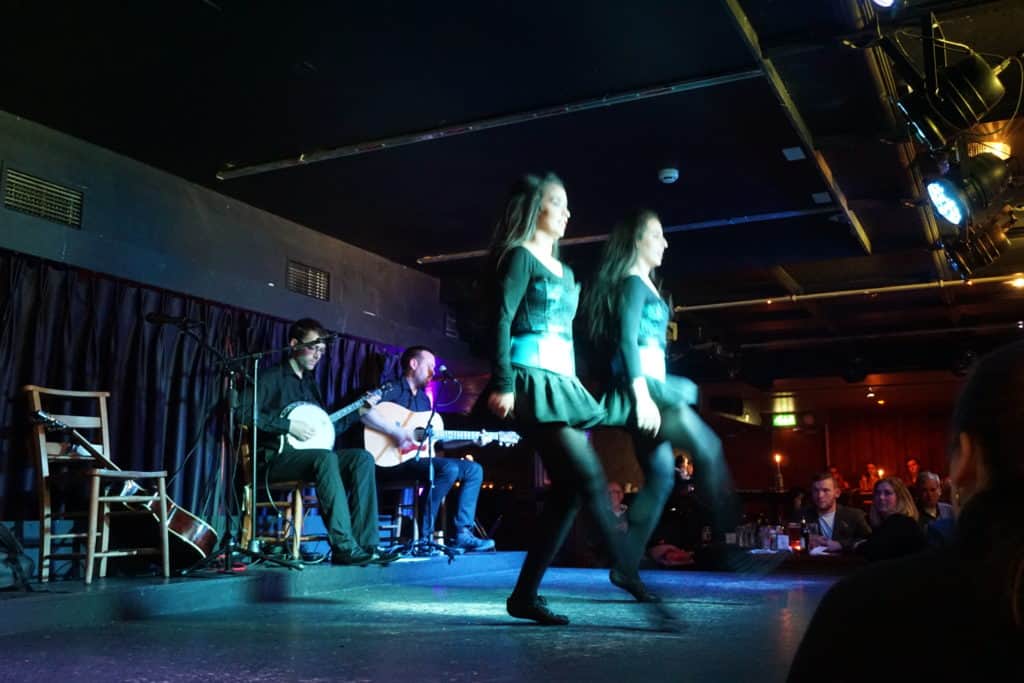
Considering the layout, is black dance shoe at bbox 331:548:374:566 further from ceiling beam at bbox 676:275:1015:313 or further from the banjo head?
ceiling beam at bbox 676:275:1015:313

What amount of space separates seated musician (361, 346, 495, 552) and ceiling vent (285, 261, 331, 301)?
104cm

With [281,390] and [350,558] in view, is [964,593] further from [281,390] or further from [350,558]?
[281,390]

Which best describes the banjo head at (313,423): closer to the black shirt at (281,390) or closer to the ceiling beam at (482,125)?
the black shirt at (281,390)

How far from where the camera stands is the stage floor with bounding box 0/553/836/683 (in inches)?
95.6

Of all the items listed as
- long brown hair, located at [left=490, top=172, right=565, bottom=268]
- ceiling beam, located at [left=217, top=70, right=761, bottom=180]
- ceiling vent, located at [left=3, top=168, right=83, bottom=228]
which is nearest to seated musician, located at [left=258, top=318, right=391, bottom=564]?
ceiling beam, located at [left=217, top=70, right=761, bottom=180]

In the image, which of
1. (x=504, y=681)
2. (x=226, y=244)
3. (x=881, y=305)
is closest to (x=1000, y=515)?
(x=504, y=681)

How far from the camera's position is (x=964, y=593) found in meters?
0.64

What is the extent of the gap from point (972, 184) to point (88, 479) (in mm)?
5124

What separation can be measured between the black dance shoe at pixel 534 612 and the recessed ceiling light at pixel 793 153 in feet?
11.9

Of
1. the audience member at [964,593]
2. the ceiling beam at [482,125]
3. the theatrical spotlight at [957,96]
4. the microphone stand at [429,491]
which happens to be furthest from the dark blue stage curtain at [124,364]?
the audience member at [964,593]

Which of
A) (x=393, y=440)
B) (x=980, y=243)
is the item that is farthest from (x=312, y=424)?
(x=980, y=243)

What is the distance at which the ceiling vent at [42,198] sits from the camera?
519 cm

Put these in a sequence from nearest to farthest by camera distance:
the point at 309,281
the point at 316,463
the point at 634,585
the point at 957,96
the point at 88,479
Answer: the point at 634,585, the point at 957,96, the point at 88,479, the point at 316,463, the point at 309,281

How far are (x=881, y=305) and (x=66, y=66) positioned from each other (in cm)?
902
